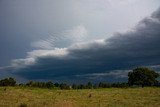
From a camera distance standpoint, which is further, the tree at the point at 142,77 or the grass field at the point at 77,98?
the tree at the point at 142,77

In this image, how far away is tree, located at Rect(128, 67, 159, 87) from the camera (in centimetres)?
10088

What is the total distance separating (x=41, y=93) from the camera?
174 ft

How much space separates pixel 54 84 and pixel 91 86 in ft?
22.7

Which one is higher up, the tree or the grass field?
the tree

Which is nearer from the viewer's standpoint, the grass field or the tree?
the grass field

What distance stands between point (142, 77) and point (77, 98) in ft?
180

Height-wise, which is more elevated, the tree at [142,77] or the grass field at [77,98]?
the tree at [142,77]

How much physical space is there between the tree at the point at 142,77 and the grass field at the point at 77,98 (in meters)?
45.8

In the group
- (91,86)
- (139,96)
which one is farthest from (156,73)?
(139,96)

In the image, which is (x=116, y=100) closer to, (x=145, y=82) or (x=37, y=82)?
(x=37, y=82)

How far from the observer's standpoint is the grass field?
150ft

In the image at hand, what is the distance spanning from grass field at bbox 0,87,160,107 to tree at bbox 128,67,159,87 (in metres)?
45.8

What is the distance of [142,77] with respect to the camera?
101 meters

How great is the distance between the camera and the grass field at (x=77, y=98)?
150 ft
